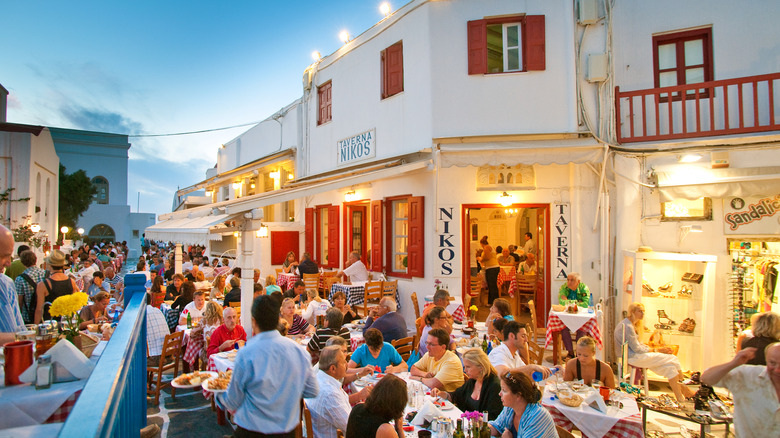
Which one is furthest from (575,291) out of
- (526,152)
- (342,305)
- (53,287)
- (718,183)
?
(53,287)

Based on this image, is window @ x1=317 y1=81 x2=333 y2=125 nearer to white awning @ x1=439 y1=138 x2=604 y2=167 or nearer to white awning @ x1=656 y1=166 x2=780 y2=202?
white awning @ x1=439 y1=138 x2=604 y2=167

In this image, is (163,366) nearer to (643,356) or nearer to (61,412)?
(61,412)

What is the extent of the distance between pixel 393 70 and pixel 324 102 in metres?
3.55

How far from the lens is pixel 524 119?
28.8 feet

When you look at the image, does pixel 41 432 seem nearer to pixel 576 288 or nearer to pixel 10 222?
pixel 576 288

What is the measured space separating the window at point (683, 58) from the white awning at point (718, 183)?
5.63ft

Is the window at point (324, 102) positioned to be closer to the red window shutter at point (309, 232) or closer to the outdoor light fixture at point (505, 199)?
the red window shutter at point (309, 232)

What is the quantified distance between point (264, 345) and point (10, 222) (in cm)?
1664

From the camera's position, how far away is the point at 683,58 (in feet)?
28.2

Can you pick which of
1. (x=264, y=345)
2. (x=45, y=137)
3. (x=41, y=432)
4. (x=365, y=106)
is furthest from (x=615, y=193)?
(x=45, y=137)

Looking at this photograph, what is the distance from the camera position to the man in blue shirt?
9.86 ft

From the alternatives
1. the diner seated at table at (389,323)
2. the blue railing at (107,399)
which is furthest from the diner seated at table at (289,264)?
the blue railing at (107,399)

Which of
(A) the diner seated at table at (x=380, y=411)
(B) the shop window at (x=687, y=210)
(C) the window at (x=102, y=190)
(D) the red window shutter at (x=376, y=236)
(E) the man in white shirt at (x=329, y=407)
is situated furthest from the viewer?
(C) the window at (x=102, y=190)

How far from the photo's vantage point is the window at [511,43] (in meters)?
8.77
